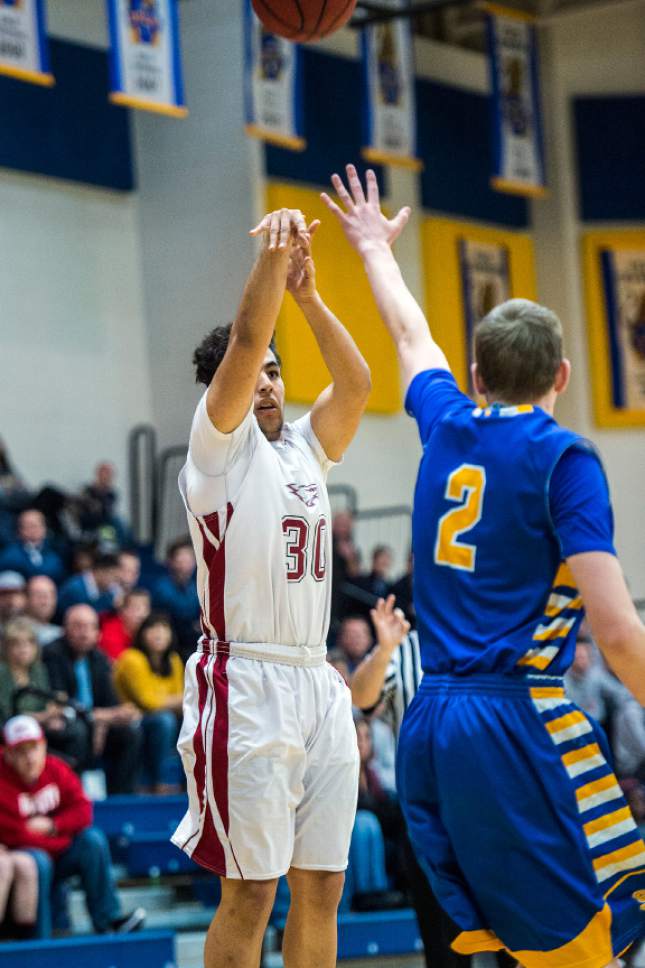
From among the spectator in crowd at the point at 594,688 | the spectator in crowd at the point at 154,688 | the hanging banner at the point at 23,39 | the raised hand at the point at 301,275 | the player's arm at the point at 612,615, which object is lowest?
the spectator in crowd at the point at 594,688

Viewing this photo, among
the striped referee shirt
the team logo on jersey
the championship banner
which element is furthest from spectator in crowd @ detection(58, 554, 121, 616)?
the team logo on jersey

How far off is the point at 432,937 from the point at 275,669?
183cm

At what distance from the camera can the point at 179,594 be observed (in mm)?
13461

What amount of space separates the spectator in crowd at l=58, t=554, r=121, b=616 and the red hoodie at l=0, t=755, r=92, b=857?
11.7 feet

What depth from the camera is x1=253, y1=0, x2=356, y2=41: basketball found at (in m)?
7.17

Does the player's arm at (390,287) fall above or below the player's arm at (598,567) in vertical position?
above

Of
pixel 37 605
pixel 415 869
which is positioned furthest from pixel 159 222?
pixel 415 869

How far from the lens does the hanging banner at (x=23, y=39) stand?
13148mm

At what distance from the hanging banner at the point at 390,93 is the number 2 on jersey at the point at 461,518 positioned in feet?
43.0

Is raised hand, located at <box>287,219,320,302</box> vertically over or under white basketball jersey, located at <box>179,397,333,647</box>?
over

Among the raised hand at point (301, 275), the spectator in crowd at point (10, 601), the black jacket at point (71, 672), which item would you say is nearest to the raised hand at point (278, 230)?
the raised hand at point (301, 275)

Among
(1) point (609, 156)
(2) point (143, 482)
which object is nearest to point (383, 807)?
(2) point (143, 482)

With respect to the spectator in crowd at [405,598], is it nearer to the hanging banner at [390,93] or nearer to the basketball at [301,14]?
the basketball at [301,14]

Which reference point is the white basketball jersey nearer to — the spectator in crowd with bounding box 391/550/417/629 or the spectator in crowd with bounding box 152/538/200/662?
the spectator in crowd with bounding box 391/550/417/629
